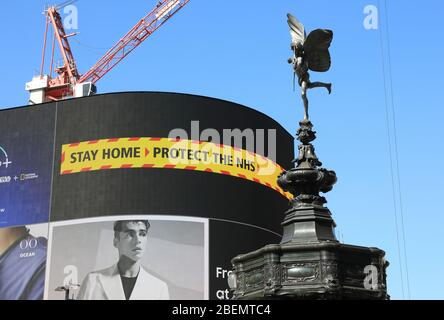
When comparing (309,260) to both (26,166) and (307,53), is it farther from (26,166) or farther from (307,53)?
(26,166)

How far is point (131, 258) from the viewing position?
155 ft

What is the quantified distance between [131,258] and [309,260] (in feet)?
122

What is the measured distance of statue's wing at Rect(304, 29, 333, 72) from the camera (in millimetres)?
12859

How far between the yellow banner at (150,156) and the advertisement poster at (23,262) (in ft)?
15.6

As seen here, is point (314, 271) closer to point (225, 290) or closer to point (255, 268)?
point (255, 268)

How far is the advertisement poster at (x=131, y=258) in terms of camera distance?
46750 mm

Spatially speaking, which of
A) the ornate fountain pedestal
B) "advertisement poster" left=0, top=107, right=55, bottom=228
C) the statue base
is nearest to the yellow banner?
"advertisement poster" left=0, top=107, right=55, bottom=228

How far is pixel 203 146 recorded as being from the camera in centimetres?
4994

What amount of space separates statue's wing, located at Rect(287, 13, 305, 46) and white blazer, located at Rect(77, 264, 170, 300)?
34.7 m

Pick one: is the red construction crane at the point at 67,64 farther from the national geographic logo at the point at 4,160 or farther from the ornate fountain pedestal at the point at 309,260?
the ornate fountain pedestal at the point at 309,260

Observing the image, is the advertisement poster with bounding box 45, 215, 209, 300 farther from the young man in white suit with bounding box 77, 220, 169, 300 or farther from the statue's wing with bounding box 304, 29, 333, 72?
the statue's wing with bounding box 304, 29, 333, 72

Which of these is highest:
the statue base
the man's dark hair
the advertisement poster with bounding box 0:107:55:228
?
the advertisement poster with bounding box 0:107:55:228
